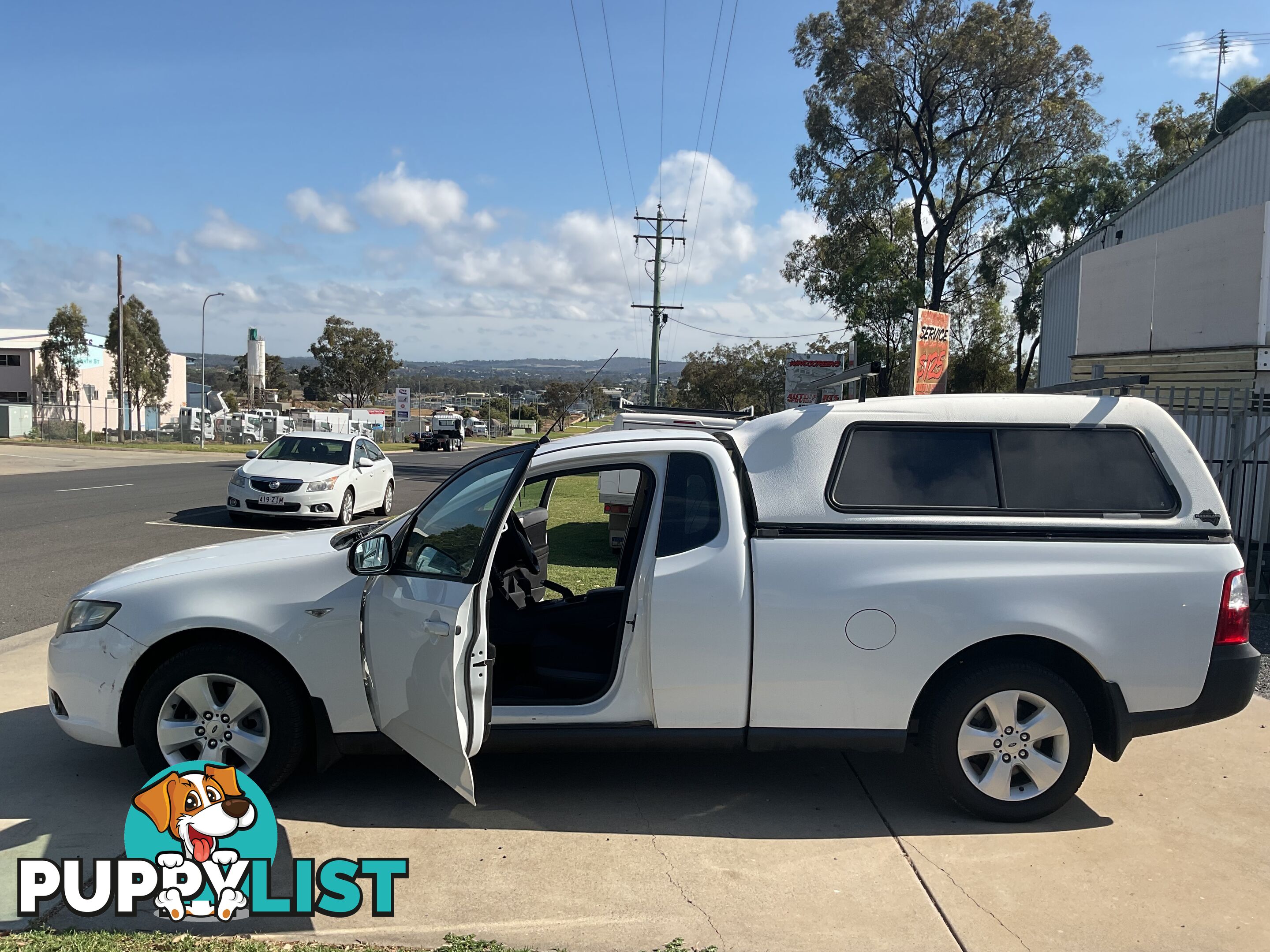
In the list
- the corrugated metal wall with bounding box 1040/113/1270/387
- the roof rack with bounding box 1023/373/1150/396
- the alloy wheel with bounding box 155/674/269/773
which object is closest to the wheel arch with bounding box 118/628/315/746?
the alloy wheel with bounding box 155/674/269/773

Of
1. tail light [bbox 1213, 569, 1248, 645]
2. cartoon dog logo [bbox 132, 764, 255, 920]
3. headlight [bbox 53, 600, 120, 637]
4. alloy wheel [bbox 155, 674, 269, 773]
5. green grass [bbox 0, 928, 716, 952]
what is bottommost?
green grass [bbox 0, 928, 716, 952]

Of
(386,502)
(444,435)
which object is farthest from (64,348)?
(386,502)

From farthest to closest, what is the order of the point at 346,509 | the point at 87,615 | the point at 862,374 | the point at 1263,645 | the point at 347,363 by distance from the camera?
1. the point at 347,363
2. the point at 346,509
3. the point at 1263,645
4. the point at 862,374
5. the point at 87,615

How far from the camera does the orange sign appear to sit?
40.4ft

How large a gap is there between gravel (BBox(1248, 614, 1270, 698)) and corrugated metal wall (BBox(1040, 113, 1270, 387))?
162 inches

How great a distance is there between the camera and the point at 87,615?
14.7 feet

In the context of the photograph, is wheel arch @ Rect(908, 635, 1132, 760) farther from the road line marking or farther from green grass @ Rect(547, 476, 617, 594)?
the road line marking

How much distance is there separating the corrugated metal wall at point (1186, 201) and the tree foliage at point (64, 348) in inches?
1989

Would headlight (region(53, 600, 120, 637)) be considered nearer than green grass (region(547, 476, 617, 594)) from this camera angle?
Yes

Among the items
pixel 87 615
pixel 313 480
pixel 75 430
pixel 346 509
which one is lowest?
pixel 346 509

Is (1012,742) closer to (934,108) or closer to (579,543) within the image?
(579,543)

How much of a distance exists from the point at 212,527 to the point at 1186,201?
18716 mm

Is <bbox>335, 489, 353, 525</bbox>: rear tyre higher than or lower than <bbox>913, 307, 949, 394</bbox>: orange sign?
lower

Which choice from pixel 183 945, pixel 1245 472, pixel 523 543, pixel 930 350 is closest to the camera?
pixel 183 945
